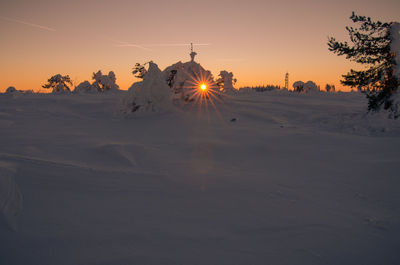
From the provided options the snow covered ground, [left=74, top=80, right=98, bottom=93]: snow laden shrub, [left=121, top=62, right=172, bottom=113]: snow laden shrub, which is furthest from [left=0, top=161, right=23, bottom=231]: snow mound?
[left=74, top=80, right=98, bottom=93]: snow laden shrub

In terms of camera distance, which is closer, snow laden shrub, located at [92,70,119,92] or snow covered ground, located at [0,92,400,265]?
snow covered ground, located at [0,92,400,265]

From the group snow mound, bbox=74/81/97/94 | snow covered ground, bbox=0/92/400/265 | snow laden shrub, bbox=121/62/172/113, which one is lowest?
snow covered ground, bbox=0/92/400/265

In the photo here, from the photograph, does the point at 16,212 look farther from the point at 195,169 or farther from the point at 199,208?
the point at 195,169

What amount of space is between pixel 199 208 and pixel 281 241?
894 millimetres

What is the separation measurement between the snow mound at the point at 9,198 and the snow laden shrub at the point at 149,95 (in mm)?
7062

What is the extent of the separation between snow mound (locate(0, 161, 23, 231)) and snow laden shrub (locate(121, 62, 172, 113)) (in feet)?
23.2

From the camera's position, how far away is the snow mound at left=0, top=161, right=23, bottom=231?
7.20ft

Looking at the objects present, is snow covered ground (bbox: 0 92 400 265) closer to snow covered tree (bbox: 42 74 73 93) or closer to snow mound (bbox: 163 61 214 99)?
snow mound (bbox: 163 61 214 99)

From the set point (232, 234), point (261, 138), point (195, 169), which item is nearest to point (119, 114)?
point (261, 138)

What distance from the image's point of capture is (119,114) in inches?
397

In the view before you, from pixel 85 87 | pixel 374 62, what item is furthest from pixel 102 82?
pixel 374 62

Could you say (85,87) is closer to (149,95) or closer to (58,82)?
(58,82)

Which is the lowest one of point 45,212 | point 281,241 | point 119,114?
point 281,241

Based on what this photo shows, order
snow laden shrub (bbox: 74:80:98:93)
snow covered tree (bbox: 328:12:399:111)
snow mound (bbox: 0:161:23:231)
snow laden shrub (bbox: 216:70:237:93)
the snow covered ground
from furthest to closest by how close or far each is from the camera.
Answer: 1. snow laden shrub (bbox: 74:80:98:93)
2. snow laden shrub (bbox: 216:70:237:93)
3. snow covered tree (bbox: 328:12:399:111)
4. snow mound (bbox: 0:161:23:231)
5. the snow covered ground
